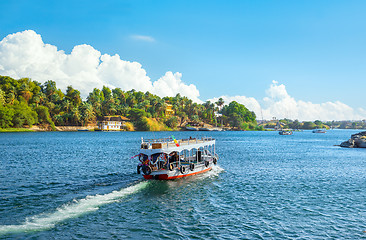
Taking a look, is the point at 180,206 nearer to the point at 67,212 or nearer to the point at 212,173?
the point at 67,212

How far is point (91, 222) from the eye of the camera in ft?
59.7

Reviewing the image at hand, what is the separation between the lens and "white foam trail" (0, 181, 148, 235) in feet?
55.8

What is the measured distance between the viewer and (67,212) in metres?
20.1

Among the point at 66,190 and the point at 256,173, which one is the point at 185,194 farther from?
the point at 256,173

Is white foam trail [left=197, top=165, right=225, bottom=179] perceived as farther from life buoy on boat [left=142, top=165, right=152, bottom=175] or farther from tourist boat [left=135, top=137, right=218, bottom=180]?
life buoy on boat [left=142, top=165, right=152, bottom=175]

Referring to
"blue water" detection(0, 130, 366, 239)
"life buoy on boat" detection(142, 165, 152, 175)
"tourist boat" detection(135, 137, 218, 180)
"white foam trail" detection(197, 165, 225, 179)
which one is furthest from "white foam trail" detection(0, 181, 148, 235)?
"white foam trail" detection(197, 165, 225, 179)

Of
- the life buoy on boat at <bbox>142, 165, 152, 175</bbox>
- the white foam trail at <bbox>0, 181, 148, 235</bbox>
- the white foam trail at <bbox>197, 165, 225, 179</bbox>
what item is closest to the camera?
the white foam trail at <bbox>0, 181, 148, 235</bbox>

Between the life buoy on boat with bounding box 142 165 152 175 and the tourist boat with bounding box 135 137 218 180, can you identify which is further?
the tourist boat with bounding box 135 137 218 180

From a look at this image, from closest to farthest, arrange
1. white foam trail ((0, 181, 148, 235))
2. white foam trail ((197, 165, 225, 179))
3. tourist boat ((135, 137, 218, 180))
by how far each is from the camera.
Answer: white foam trail ((0, 181, 148, 235)) → tourist boat ((135, 137, 218, 180)) → white foam trail ((197, 165, 225, 179))

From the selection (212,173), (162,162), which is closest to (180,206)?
(162,162)

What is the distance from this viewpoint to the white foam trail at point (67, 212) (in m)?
17.0

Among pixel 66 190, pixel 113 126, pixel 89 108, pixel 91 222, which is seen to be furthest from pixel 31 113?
pixel 91 222

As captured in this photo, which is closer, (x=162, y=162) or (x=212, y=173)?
(x=162, y=162)

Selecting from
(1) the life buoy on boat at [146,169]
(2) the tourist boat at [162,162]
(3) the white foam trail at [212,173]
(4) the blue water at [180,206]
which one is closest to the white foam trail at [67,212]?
(4) the blue water at [180,206]
